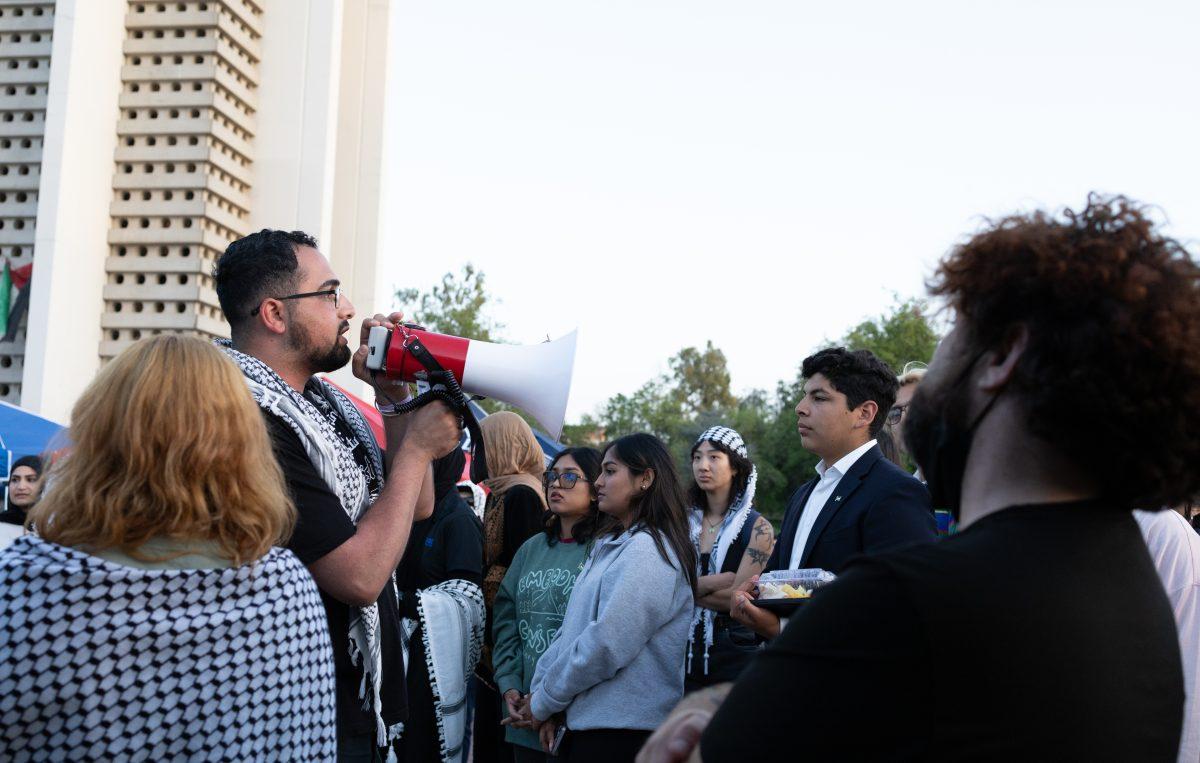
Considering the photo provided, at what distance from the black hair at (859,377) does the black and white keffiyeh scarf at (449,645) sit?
2.31 metres

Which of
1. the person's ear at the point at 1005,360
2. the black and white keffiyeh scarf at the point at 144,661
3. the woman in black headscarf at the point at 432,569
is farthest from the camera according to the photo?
the woman in black headscarf at the point at 432,569

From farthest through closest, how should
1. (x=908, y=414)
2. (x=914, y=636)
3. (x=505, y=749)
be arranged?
1. (x=505, y=749)
2. (x=908, y=414)
3. (x=914, y=636)

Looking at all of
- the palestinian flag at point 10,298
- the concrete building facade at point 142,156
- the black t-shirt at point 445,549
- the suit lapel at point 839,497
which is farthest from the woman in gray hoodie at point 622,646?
the palestinian flag at point 10,298

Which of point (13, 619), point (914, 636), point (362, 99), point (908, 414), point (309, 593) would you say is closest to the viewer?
point (914, 636)

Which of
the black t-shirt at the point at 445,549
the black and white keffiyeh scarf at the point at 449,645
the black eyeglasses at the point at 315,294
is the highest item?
the black eyeglasses at the point at 315,294

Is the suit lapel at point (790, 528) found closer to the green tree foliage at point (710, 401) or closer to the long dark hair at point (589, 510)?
the long dark hair at point (589, 510)

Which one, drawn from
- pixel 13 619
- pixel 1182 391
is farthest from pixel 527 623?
pixel 1182 391

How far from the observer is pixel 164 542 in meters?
2.14

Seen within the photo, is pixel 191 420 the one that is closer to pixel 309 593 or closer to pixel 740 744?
pixel 309 593

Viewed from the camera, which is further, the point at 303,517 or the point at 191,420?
the point at 303,517

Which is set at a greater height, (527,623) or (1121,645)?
(1121,645)

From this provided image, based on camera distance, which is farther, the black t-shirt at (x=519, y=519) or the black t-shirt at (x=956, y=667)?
the black t-shirt at (x=519, y=519)

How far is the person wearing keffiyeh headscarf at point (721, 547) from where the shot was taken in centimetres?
495

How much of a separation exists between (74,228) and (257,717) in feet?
55.1
